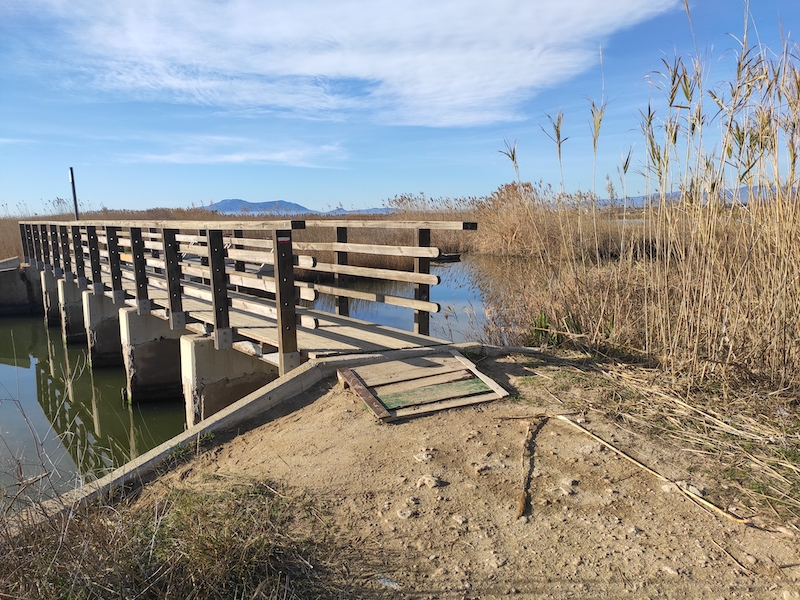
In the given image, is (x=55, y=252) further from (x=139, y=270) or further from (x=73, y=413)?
(x=139, y=270)

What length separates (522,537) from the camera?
251 centimetres

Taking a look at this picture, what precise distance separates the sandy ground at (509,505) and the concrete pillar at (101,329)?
735 centimetres

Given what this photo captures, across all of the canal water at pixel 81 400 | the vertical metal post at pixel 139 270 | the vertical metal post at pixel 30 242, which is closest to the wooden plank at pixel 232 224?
the vertical metal post at pixel 139 270

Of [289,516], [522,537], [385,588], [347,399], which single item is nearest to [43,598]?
[289,516]

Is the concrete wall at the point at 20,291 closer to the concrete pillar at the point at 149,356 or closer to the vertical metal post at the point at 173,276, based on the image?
the concrete pillar at the point at 149,356

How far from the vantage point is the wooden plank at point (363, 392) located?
377 centimetres

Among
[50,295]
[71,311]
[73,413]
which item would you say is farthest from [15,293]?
[73,413]

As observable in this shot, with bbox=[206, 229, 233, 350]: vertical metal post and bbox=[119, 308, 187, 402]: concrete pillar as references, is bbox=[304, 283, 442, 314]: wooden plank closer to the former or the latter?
bbox=[206, 229, 233, 350]: vertical metal post

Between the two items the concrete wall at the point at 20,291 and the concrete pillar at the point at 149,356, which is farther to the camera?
the concrete wall at the point at 20,291

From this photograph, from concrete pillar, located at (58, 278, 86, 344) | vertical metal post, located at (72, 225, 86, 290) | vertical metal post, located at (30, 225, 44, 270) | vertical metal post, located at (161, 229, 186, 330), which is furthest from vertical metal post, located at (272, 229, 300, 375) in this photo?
vertical metal post, located at (30, 225, 44, 270)

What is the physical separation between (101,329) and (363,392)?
307 inches

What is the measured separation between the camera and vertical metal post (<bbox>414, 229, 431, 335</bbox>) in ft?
18.0

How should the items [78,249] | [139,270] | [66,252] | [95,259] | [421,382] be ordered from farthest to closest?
1. [66,252]
2. [78,249]
3. [95,259]
4. [139,270]
5. [421,382]

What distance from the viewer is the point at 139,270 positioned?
749 centimetres
